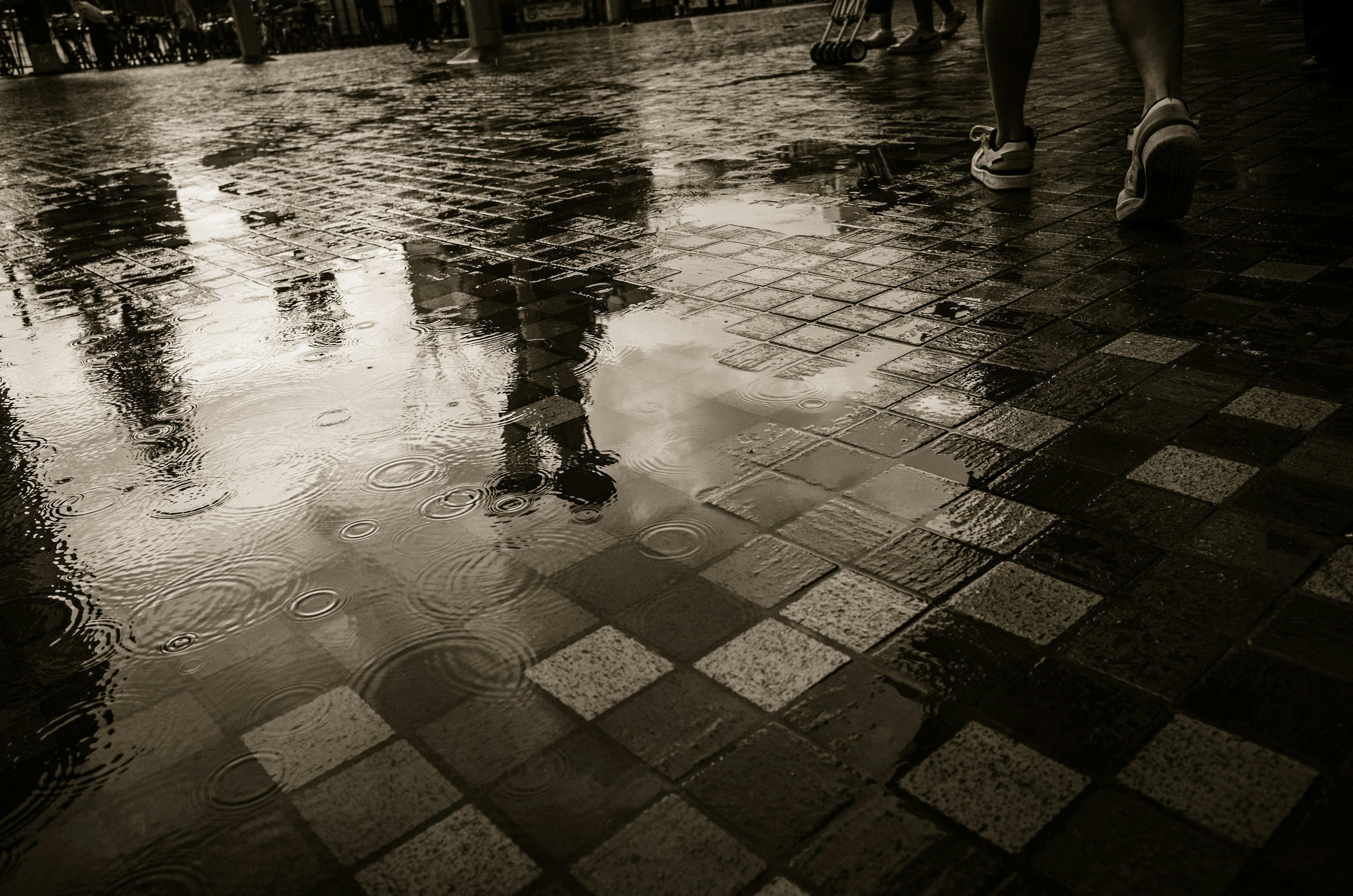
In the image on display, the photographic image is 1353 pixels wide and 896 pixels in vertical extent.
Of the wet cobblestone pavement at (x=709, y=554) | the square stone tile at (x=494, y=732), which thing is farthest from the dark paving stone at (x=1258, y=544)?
the square stone tile at (x=494, y=732)

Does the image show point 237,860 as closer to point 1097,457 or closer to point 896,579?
point 896,579

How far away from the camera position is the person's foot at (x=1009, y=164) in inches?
183

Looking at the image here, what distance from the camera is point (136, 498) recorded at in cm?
260

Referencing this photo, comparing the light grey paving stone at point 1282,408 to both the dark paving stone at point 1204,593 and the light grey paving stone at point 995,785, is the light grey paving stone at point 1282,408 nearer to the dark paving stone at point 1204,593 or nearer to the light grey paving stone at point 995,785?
the dark paving stone at point 1204,593

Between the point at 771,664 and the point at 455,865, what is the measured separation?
65 centimetres

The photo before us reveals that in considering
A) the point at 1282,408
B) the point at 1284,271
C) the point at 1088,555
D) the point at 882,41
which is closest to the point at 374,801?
the point at 1088,555

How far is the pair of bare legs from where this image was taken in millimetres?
3660

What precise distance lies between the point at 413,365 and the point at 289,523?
3.47 ft

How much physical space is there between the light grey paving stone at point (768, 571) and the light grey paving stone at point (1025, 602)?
0.97 ft

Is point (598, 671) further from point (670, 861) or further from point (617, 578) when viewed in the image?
point (670, 861)

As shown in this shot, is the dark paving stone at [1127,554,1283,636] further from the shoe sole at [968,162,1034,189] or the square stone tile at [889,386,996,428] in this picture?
the shoe sole at [968,162,1034,189]

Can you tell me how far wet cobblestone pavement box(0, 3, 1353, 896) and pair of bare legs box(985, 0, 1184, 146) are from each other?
432 millimetres

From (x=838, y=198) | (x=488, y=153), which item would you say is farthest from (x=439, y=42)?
(x=838, y=198)

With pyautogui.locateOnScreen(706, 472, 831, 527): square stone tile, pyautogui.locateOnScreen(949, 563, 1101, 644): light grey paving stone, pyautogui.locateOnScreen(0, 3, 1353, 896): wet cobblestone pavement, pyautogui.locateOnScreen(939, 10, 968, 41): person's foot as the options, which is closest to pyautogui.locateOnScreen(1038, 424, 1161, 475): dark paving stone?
pyautogui.locateOnScreen(0, 3, 1353, 896): wet cobblestone pavement
